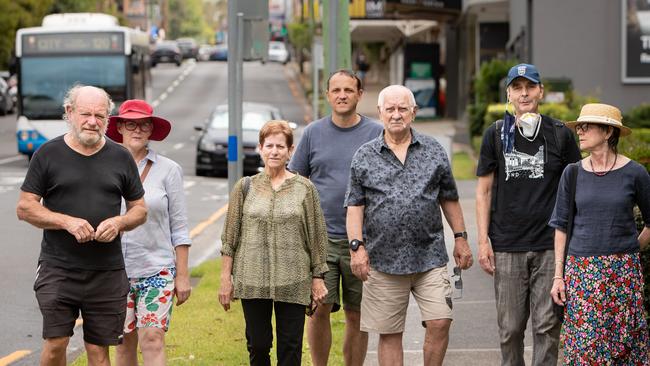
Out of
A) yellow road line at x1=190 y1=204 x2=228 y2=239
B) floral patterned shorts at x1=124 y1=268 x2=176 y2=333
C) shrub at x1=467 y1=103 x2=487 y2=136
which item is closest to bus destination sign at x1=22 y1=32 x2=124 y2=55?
yellow road line at x1=190 y1=204 x2=228 y2=239

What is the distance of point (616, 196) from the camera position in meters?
6.76

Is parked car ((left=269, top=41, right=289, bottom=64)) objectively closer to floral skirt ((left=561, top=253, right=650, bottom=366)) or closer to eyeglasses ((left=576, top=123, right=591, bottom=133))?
eyeglasses ((left=576, top=123, right=591, bottom=133))

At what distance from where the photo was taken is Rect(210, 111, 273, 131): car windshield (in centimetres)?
2847

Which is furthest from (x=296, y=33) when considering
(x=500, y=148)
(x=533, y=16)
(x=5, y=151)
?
(x=500, y=148)

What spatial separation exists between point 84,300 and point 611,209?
2.75 metres

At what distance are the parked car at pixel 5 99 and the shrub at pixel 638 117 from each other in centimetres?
3535

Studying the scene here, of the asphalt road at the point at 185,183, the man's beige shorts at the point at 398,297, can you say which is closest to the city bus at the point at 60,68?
the asphalt road at the point at 185,183

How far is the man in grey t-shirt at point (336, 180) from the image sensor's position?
8.05 metres

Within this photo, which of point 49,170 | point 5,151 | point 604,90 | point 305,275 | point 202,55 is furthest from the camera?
point 202,55

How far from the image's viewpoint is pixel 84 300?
682cm

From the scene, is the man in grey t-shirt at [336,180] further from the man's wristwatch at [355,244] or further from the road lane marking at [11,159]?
the road lane marking at [11,159]

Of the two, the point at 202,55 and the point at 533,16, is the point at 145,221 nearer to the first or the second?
the point at 533,16

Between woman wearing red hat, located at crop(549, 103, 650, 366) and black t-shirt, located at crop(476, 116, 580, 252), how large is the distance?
0.51 m

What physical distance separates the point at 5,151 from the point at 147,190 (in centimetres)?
3055
